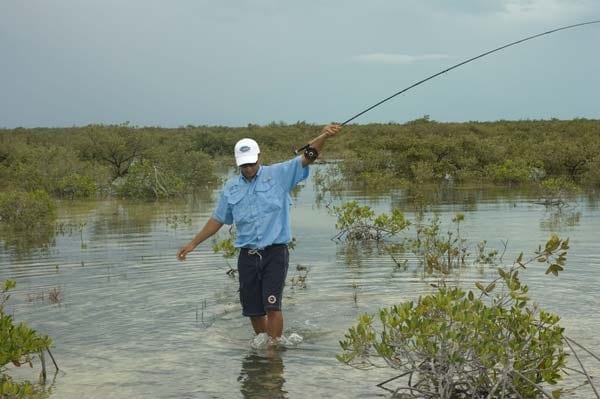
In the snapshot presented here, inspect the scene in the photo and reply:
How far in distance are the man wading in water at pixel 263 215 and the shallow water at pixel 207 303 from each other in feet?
2.12

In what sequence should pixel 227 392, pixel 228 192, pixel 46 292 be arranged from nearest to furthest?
pixel 227 392 → pixel 228 192 → pixel 46 292

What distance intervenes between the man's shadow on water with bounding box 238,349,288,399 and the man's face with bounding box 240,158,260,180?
1605mm

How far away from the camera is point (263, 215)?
660 cm

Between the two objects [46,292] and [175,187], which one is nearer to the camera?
[46,292]

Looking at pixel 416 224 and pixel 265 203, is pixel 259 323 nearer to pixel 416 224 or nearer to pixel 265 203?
pixel 265 203

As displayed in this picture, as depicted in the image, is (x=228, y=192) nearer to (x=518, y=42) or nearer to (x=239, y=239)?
(x=239, y=239)

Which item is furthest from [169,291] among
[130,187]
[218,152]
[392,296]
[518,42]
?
[218,152]

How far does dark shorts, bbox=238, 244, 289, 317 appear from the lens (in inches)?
262

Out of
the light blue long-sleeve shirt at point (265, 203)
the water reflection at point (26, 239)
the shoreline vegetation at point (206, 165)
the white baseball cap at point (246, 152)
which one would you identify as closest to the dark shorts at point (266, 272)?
the light blue long-sleeve shirt at point (265, 203)

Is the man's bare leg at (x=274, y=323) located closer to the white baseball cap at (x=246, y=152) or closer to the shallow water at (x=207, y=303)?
the shallow water at (x=207, y=303)

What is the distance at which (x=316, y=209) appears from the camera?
1967 centimetres

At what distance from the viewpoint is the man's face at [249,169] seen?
21.4 feet

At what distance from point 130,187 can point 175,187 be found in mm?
1415

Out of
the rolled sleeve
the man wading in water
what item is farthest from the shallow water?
the rolled sleeve
